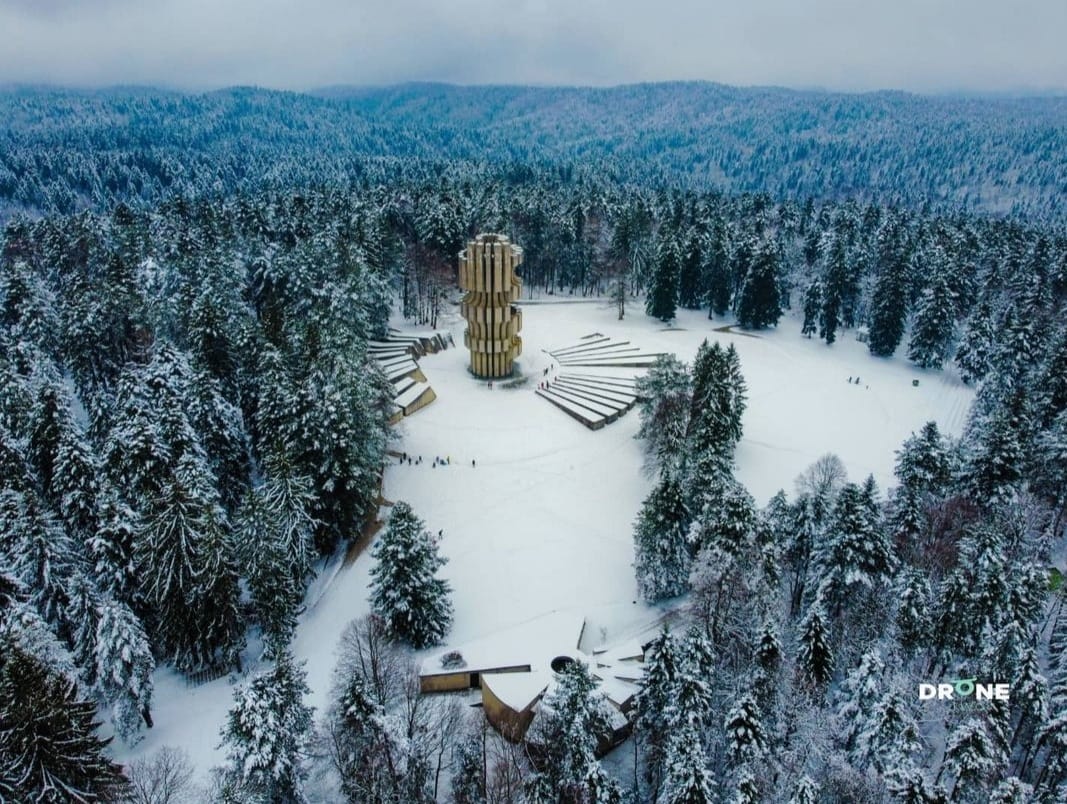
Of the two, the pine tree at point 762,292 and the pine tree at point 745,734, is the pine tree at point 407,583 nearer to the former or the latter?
the pine tree at point 745,734

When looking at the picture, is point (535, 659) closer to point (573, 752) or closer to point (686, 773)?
point (573, 752)

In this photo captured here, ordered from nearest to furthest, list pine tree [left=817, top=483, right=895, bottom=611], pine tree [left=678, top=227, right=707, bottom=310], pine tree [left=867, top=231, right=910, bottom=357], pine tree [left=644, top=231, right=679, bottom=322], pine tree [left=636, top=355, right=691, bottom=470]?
pine tree [left=817, top=483, right=895, bottom=611] < pine tree [left=636, top=355, right=691, bottom=470] < pine tree [left=867, top=231, right=910, bottom=357] < pine tree [left=644, top=231, right=679, bottom=322] < pine tree [left=678, top=227, right=707, bottom=310]

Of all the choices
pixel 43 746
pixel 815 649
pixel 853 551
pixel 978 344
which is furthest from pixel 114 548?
pixel 978 344

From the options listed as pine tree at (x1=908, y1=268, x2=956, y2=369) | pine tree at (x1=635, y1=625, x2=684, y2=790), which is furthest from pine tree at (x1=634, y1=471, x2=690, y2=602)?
pine tree at (x1=908, y1=268, x2=956, y2=369)

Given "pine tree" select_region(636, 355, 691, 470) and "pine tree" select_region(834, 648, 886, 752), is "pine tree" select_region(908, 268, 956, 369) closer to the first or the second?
"pine tree" select_region(636, 355, 691, 470)

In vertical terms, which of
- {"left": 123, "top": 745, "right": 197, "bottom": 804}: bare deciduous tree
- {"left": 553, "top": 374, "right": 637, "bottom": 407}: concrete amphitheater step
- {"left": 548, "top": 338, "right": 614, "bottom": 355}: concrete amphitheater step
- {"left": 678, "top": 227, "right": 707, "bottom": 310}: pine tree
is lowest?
{"left": 123, "top": 745, "right": 197, "bottom": 804}: bare deciduous tree

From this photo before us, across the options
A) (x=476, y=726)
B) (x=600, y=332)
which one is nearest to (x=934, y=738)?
(x=476, y=726)

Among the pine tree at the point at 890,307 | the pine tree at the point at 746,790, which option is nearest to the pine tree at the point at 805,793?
the pine tree at the point at 746,790
